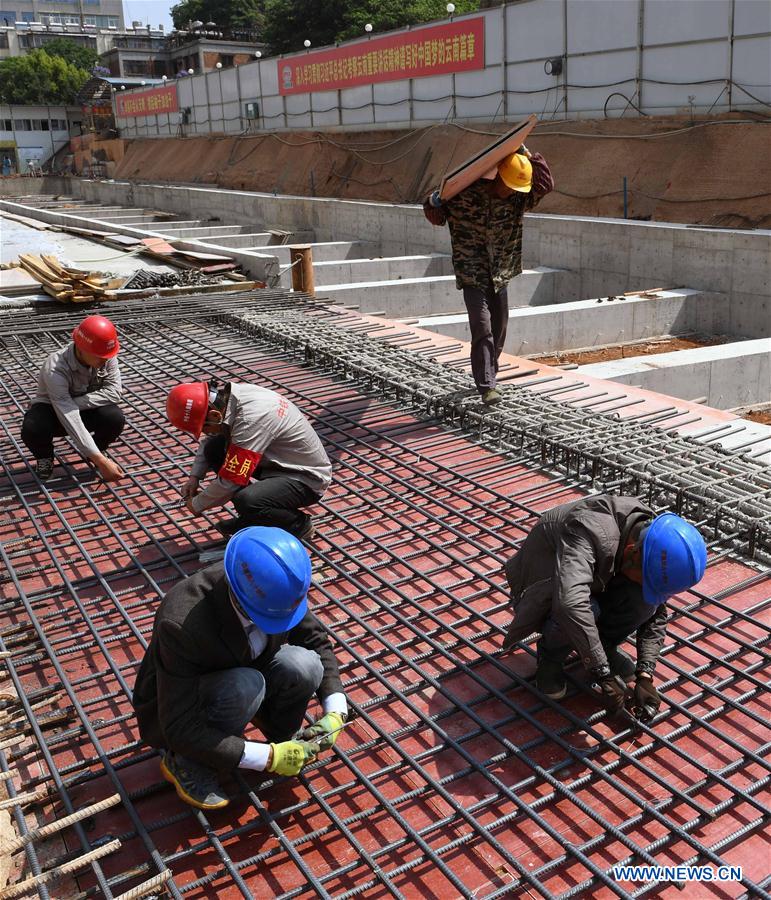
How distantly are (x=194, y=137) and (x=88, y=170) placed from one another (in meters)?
10.9

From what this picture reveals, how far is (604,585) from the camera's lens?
2.61 metres

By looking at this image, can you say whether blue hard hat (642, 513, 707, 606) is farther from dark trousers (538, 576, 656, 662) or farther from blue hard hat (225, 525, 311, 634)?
blue hard hat (225, 525, 311, 634)

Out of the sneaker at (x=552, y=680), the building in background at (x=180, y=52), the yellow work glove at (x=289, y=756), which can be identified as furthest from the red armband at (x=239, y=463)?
the building in background at (x=180, y=52)

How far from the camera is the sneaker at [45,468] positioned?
458 cm

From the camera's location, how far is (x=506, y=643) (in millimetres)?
2838

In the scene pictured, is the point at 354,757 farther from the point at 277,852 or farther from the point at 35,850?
the point at 35,850

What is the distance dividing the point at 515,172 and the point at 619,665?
3.29 meters

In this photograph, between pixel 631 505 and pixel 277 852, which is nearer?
pixel 277 852

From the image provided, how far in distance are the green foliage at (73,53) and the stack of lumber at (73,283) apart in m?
60.6

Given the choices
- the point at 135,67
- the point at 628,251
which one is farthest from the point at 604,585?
the point at 135,67

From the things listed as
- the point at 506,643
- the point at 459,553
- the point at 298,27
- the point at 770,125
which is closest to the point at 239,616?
the point at 506,643

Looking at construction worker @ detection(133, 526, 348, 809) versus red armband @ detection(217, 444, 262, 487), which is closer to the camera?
construction worker @ detection(133, 526, 348, 809)

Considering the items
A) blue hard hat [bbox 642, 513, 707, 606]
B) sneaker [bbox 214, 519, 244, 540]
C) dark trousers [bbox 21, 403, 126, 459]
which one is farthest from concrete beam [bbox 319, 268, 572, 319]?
blue hard hat [bbox 642, 513, 707, 606]

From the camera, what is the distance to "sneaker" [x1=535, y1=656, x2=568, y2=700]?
2738 millimetres
